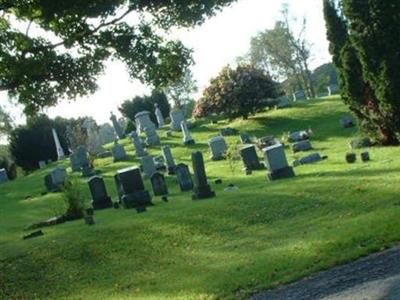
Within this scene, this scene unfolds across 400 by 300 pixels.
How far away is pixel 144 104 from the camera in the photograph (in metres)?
65.4

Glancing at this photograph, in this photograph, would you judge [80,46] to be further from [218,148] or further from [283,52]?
[283,52]

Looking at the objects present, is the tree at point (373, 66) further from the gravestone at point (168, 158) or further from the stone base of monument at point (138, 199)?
the stone base of monument at point (138, 199)

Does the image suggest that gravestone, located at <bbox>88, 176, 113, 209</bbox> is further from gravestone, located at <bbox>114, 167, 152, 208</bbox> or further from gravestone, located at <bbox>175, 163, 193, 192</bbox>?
gravestone, located at <bbox>175, 163, 193, 192</bbox>

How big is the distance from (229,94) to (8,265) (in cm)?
2680

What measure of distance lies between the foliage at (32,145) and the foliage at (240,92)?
19598 mm

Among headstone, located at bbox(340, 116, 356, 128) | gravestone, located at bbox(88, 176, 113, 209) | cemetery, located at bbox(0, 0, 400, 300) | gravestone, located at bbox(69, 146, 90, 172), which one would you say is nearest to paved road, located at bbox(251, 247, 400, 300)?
cemetery, located at bbox(0, 0, 400, 300)

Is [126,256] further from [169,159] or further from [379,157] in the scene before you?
[169,159]

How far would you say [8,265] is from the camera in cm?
1295

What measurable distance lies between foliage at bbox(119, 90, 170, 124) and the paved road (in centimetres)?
5584

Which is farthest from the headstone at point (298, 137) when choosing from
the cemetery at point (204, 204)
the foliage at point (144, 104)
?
the foliage at point (144, 104)

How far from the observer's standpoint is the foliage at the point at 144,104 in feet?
212

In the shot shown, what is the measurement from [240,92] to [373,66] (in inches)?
663

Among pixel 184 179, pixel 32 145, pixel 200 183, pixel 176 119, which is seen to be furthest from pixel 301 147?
pixel 32 145

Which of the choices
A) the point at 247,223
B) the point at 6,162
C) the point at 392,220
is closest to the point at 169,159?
the point at 247,223
